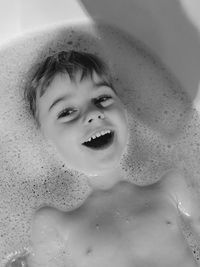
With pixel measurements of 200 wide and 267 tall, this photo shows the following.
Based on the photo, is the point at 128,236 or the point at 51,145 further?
the point at 51,145

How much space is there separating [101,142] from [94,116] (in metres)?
0.07

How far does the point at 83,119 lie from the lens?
39.7 inches

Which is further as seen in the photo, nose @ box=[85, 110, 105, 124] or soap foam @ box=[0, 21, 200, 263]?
soap foam @ box=[0, 21, 200, 263]

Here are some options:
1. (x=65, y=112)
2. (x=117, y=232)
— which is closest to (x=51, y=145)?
(x=65, y=112)

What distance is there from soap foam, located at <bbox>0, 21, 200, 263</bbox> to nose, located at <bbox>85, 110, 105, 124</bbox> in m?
0.21

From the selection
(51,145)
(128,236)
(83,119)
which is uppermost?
(83,119)

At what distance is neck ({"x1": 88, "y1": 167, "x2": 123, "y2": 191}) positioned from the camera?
1104 millimetres

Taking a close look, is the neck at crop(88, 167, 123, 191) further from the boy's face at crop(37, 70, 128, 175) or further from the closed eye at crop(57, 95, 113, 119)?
the closed eye at crop(57, 95, 113, 119)

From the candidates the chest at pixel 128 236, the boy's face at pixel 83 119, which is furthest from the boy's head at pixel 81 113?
the chest at pixel 128 236

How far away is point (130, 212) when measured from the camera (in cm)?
107

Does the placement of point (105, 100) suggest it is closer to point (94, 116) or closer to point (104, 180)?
point (94, 116)

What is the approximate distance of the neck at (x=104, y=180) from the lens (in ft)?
3.62

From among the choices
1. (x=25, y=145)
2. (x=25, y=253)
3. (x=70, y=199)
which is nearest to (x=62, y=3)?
(x=25, y=145)

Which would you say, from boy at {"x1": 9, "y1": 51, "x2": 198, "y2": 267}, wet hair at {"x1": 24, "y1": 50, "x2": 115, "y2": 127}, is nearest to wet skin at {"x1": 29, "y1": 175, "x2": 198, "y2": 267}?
boy at {"x1": 9, "y1": 51, "x2": 198, "y2": 267}
